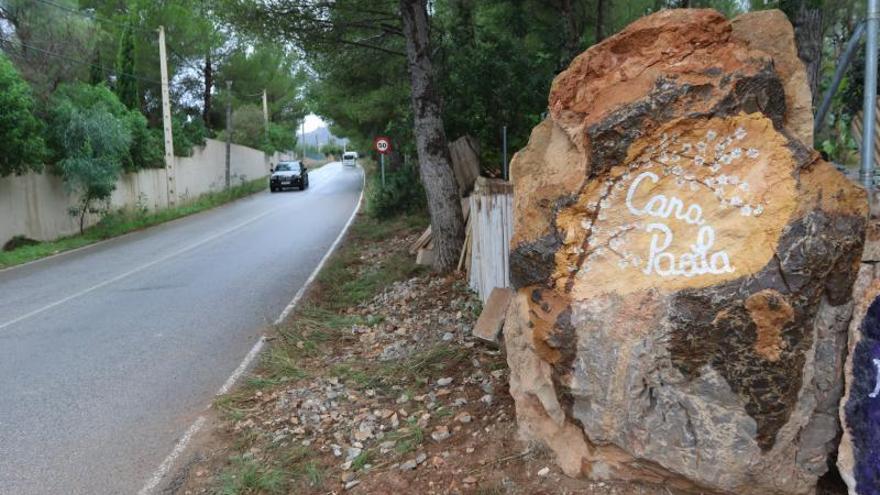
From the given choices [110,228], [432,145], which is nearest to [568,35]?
[432,145]

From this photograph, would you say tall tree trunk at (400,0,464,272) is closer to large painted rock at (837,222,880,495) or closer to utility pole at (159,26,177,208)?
large painted rock at (837,222,880,495)

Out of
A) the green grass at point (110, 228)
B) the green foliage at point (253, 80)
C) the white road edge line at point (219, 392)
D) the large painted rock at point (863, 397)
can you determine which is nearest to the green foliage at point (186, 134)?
the green grass at point (110, 228)

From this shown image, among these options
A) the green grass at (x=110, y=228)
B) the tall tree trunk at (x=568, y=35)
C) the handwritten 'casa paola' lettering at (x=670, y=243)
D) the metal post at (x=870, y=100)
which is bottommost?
the green grass at (x=110, y=228)

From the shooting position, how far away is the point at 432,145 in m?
9.55

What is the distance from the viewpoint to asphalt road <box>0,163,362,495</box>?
459 centimetres

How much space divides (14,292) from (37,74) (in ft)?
32.1

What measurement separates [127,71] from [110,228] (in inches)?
425

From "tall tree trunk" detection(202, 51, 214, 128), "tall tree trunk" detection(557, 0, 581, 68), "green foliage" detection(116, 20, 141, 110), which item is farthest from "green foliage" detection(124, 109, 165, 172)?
"tall tree trunk" detection(557, 0, 581, 68)

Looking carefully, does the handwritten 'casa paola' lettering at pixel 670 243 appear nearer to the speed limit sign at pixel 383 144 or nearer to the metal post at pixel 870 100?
the metal post at pixel 870 100

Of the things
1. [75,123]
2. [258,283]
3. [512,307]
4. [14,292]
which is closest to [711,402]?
[512,307]

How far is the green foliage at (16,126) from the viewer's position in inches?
569

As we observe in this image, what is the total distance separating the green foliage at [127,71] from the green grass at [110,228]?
4.90 metres

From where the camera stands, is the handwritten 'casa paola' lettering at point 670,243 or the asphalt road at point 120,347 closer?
the handwritten 'casa paola' lettering at point 670,243

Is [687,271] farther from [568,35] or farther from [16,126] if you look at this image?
[16,126]
